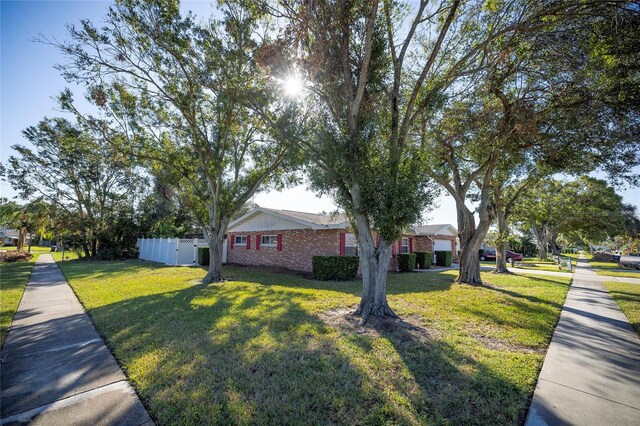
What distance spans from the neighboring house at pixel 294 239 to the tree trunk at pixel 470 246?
437cm

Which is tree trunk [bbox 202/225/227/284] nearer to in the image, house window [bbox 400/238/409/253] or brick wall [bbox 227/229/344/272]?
brick wall [bbox 227/229/344/272]

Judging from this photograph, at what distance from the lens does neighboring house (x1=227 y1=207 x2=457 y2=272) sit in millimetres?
15289

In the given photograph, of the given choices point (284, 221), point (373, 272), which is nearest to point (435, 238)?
point (284, 221)

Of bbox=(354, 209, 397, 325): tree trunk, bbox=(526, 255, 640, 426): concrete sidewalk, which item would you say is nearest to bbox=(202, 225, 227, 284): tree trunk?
bbox=(354, 209, 397, 325): tree trunk

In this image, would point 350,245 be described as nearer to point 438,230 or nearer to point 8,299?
point 438,230

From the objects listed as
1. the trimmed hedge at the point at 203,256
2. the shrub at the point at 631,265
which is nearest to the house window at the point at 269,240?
the trimmed hedge at the point at 203,256

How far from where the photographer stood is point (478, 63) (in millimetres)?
8289

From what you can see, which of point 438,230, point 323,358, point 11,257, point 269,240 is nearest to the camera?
point 323,358

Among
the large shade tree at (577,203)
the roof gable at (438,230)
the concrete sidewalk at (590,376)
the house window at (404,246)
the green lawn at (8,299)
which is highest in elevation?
the large shade tree at (577,203)

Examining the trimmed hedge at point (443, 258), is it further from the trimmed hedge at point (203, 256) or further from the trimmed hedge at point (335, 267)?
the trimmed hedge at point (203, 256)

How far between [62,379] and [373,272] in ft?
Answer: 18.8

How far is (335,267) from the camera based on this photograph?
44.5 feet

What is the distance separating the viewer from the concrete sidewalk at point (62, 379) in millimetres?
3088

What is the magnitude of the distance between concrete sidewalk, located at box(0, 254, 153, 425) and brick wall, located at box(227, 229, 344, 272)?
10.7 meters
